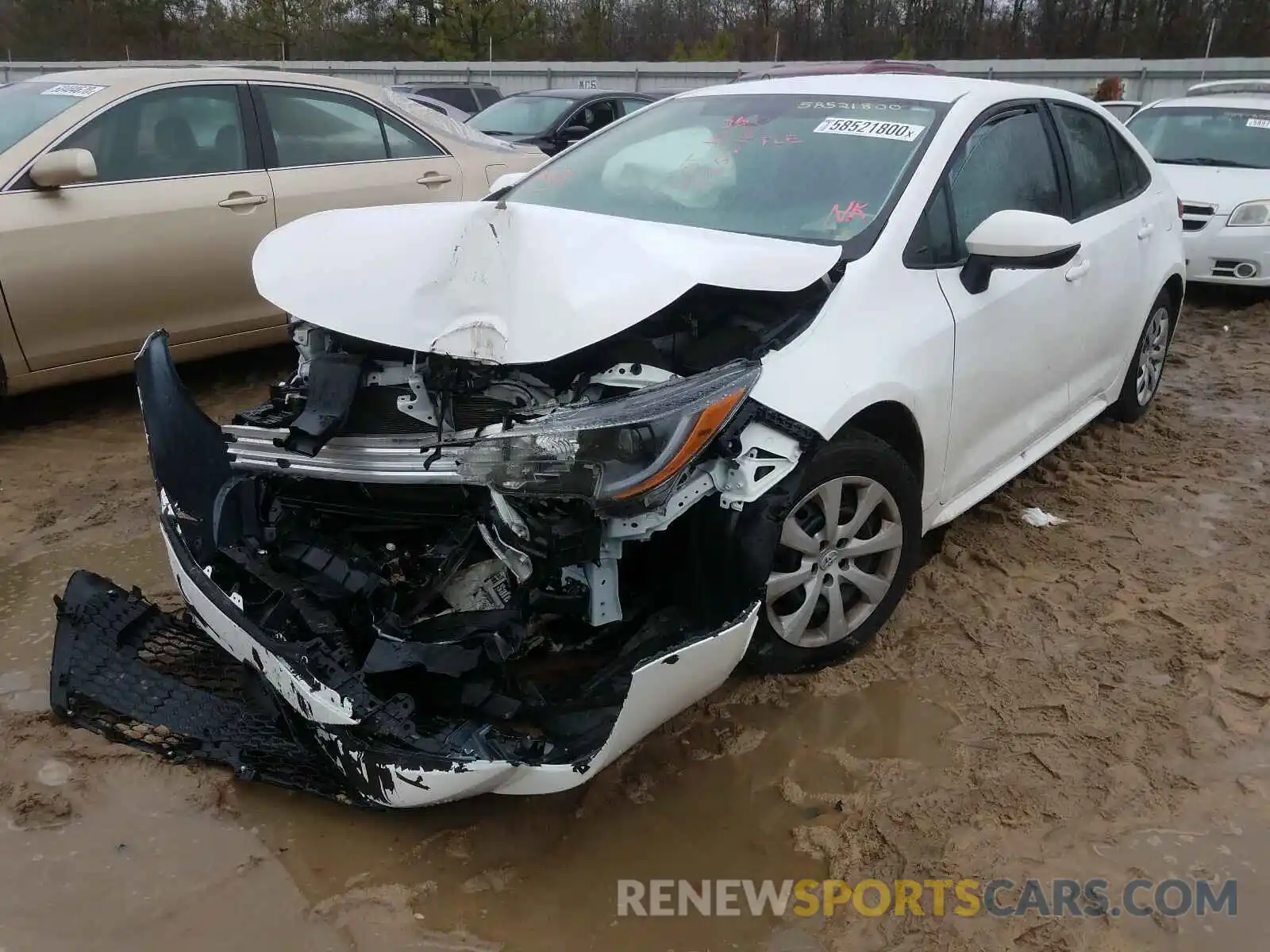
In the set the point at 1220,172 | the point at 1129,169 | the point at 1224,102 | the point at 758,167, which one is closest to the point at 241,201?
the point at 758,167

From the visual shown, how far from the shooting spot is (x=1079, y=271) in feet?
12.0

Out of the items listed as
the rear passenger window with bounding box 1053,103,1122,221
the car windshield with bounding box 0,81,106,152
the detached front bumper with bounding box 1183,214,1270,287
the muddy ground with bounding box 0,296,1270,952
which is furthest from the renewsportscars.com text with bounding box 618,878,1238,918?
the detached front bumper with bounding box 1183,214,1270,287

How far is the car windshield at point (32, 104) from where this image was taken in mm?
4457

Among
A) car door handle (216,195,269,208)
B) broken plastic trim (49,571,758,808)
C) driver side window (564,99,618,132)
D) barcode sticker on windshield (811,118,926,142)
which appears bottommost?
broken plastic trim (49,571,758,808)

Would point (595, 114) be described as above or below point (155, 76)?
below

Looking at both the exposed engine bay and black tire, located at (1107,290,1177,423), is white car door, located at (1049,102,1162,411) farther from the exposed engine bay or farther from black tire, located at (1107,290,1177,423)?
the exposed engine bay

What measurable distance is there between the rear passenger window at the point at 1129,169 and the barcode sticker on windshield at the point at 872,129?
5.13 ft

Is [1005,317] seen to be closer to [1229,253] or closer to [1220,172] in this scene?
[1229,253]

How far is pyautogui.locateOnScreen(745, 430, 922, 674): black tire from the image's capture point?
2574 mm

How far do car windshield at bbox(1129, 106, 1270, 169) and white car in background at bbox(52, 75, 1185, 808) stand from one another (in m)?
6.26

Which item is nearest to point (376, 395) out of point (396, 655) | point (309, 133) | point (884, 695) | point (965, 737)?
point (396, 655)

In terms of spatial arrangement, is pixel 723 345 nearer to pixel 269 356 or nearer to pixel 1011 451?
pixel 1011 451

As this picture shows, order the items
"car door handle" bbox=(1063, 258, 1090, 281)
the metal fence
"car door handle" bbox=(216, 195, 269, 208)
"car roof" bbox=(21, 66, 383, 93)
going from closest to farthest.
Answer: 1. "car door handle" bbox=(1063, 258, 1090, 281)
2. "car roof" bbox=(21, 66, 383, 93)
3. "car door handle" bbox=(216, 195, 269, 208)
4. the metal fence

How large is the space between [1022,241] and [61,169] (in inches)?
158
